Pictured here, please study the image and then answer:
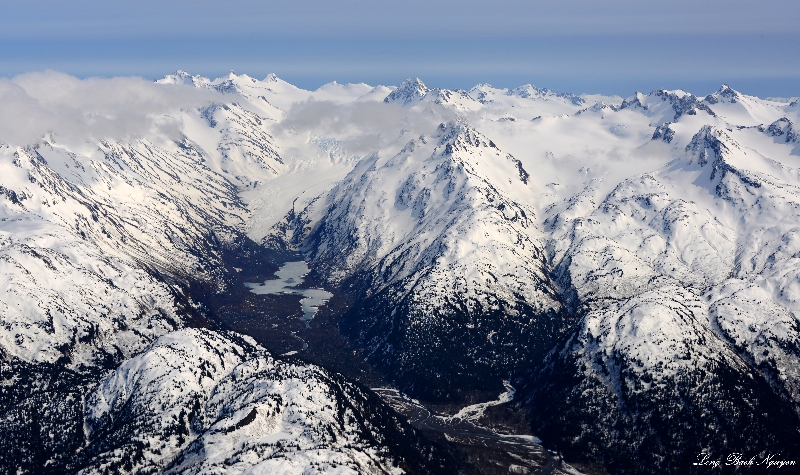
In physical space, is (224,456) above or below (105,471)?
above

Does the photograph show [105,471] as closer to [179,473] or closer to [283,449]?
[179,473]

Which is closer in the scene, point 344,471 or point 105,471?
point 344,471

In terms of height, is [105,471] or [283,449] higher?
[283,449]

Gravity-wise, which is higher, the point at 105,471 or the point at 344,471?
the point at 344,471

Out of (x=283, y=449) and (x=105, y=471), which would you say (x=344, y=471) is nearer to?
(x=283, y=449)

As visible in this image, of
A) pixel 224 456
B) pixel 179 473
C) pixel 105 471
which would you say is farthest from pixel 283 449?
pixel 105 471

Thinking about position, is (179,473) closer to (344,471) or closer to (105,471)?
(105,471)

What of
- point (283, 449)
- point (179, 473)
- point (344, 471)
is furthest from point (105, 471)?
point (344, 471)
